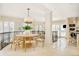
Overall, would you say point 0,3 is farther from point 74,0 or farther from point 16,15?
point 74,0

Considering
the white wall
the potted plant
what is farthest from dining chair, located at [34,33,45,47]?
the white wall

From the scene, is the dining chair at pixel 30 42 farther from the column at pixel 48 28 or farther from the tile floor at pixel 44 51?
the column at pixel 48 28

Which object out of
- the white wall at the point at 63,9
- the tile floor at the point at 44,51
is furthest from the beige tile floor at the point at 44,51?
the white wall at the point at 63,9

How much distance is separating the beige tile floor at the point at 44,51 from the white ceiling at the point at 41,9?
0.63 m

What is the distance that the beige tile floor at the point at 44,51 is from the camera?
6.90 ft

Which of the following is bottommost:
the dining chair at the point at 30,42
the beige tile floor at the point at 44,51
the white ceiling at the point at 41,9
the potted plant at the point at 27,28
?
the beige tile floor at the point at 44,51

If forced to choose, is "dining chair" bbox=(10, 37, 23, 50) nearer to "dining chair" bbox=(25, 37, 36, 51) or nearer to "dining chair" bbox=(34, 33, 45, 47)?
"dining chair" bbox=(25, 37, 36, 51)

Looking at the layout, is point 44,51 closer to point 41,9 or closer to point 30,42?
point 30,42

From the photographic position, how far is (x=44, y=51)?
2.13 m

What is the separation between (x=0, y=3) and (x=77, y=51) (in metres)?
1.83

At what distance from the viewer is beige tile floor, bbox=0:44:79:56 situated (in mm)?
2104

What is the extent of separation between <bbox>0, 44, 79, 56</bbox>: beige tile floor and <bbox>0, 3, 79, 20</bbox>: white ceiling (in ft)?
2.06

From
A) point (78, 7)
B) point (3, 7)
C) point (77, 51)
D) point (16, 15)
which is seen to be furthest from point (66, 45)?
point (3, 7)

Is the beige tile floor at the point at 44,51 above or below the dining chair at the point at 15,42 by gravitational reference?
below
